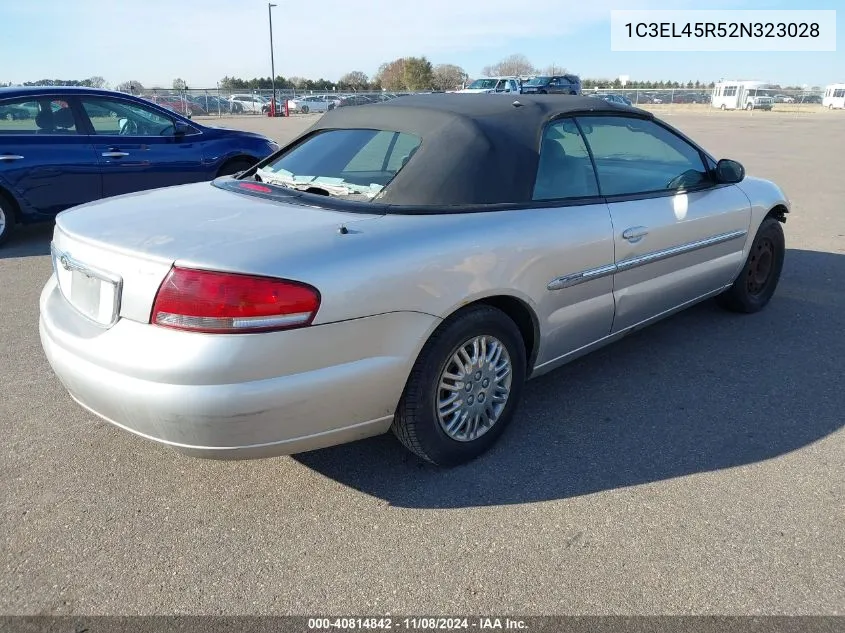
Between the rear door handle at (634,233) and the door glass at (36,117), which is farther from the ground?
the door glass at (36,117)

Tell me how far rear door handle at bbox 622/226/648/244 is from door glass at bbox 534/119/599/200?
0.86ft

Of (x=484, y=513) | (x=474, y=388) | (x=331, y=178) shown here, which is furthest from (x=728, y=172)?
(x=484, y=513)

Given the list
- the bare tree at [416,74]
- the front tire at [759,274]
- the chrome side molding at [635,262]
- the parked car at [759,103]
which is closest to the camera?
the chrome side molding at [635,262]

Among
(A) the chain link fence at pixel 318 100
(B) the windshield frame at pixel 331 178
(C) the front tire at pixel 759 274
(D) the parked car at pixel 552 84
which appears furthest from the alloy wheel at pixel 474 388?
(D) the parked car at pixel 552 84

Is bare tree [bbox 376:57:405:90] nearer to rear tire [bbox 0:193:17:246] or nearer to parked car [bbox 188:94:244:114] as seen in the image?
parked car [bbox 188:94:244:114]

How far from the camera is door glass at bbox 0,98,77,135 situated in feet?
22.0

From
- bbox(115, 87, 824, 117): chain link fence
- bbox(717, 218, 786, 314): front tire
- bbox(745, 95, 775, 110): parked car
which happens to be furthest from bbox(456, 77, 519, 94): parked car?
bbox(717, 218, 786, 314): front tire

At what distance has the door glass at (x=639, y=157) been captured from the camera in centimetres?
363

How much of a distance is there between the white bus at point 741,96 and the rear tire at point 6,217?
53175mm

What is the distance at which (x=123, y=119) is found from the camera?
735cm

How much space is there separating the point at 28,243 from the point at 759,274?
716cm

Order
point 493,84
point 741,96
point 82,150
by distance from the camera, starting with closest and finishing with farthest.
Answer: point 82,150
point 493,84
point 741,96

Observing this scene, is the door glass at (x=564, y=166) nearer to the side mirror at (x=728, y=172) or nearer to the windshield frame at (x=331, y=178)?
the windshield frame at (x=331, y=178)

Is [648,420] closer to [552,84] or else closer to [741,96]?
[552,84]
